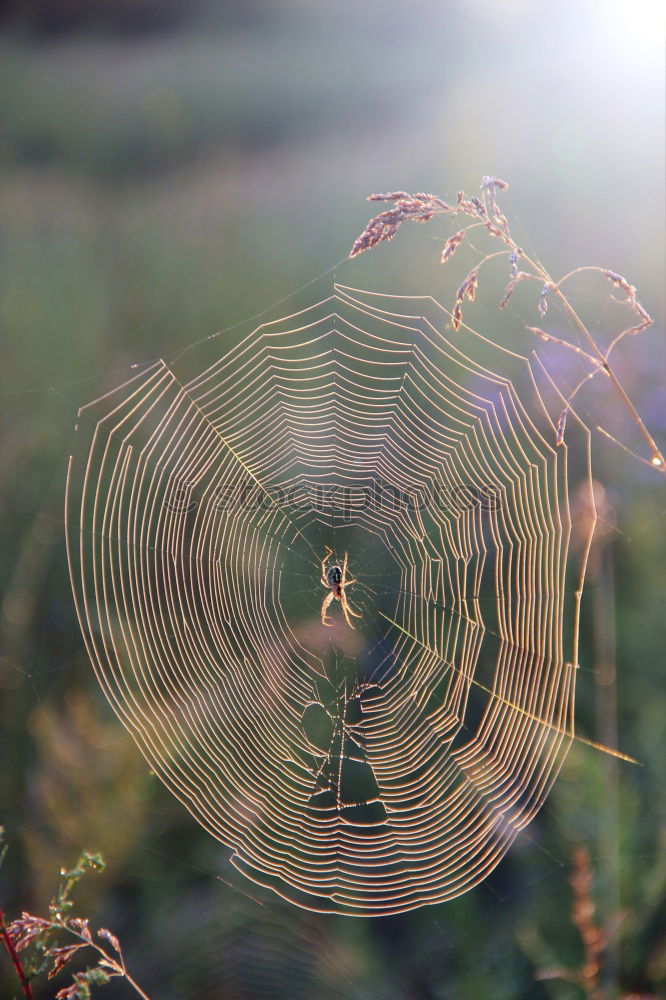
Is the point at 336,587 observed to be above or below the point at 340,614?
above

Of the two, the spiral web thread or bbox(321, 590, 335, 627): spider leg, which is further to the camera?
bbox(321, 590, 335, 627): spider leg

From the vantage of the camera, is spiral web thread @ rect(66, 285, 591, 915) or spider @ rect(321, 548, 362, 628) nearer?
spiral web thread @ rect(66, 285, 591, 915)

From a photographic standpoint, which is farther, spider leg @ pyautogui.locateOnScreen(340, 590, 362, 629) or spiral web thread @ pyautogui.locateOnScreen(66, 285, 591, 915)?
spider leg @ pyautogui.locateOnScreen(340, 590, 362, 629)

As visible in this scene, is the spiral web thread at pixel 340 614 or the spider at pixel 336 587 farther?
the spider at pixel 336 587

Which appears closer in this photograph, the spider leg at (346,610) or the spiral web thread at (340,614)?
the spiral web thread at (340,614)
